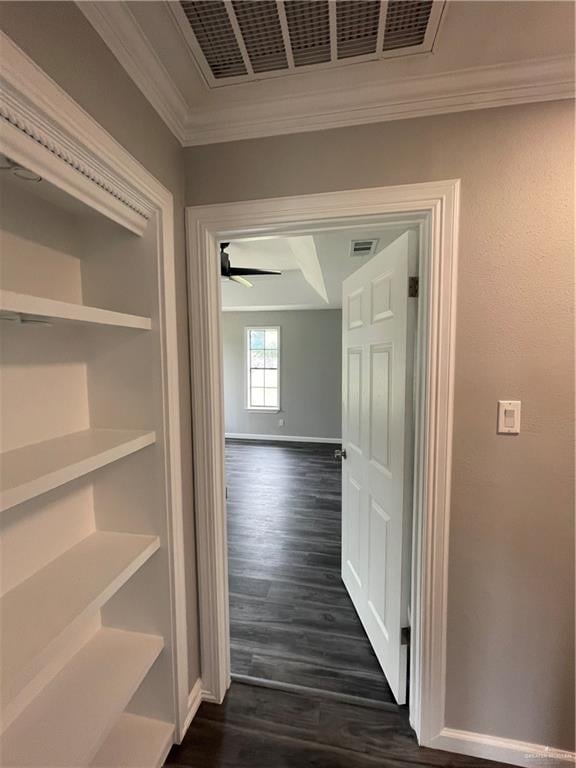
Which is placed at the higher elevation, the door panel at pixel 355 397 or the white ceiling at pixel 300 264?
the white ceiling at pixel 300 264

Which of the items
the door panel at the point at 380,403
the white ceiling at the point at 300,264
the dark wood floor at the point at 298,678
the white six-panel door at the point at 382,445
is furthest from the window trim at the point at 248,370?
the door panel at the point at 380,403

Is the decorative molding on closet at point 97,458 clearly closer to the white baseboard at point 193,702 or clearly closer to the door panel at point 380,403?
the white baseboard at point 193,702

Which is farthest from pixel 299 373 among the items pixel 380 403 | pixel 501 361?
pixel 501 361

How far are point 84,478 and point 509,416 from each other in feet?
5.12

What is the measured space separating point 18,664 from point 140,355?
2.83ft

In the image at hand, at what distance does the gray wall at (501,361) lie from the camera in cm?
115

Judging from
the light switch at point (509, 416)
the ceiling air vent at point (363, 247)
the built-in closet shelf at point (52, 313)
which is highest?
the ceiling air vent at point (363, 247)

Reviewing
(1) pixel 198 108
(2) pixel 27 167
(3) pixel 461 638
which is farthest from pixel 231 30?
(3) pixel 461 638

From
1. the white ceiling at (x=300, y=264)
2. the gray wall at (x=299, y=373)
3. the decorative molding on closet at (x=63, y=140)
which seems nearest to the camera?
the decorative molding on closet at (x=63, y=140)

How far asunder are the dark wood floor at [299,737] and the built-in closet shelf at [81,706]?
516 mm

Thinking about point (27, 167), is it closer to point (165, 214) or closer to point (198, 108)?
point (165, 214)

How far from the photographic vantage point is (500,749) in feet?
4.29

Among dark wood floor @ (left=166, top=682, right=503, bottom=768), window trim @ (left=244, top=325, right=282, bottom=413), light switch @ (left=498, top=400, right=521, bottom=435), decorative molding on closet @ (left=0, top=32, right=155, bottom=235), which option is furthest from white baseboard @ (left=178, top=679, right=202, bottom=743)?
window trim @ (left=244, top=325, right=282, bottom=413)

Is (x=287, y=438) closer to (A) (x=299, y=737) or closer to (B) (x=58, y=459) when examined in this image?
(A) (x=299, y=737)
